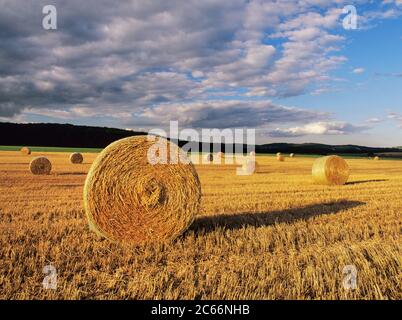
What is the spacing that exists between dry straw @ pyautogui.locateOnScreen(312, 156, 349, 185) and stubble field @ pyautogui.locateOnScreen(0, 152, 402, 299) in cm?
749

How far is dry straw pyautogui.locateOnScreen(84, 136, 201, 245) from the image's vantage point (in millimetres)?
7379

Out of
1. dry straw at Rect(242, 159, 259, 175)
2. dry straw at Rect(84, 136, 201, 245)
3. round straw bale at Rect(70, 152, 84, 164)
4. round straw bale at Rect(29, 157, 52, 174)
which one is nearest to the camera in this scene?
dry straw at Rect(84, 136, 201, 245)

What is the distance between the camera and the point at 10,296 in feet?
15.4

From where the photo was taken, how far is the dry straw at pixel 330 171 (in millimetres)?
18438

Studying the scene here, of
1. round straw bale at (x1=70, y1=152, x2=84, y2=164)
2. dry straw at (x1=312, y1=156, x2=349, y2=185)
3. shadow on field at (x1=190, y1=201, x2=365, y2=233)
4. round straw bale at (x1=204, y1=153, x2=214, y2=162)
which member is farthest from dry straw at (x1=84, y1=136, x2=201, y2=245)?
round straw bale at (x1=204, y1=153, x2=214, y2=162)

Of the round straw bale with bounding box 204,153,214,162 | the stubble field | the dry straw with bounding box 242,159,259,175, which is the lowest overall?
the stubble field

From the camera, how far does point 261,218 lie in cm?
954

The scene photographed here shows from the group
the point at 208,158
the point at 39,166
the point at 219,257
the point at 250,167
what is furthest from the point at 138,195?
the point at 208,158

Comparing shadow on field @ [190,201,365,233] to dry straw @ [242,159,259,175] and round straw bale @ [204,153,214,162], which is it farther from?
round straw bale @ [204,153,214,162]

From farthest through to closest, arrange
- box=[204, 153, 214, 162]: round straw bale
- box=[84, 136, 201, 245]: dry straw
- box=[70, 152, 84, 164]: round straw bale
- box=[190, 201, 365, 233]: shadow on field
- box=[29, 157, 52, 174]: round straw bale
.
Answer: box=[204, 153, 214, 162]: round straw bale → box=[70, 152, 84, 164]: round straw bale → box=[29, 157, 52, 174]: round straw bale → box=[190, 201, 365, 233]: shadow on field → box=[84, 136, 201, 245]: dry straw

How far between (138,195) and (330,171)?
12.9 m

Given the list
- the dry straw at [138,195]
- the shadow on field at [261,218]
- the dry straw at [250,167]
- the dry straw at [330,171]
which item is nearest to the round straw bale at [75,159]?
the dry straw at [250,167]
